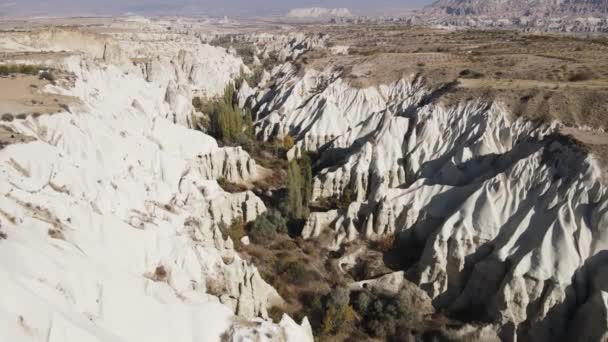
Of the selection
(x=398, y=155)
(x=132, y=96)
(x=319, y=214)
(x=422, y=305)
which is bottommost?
(x=422, y=305)

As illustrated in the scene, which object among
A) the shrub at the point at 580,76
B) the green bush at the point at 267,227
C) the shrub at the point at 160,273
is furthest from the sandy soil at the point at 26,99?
the shrub at the point at 580,76

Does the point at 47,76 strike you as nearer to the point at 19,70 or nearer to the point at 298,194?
the point at 19,70

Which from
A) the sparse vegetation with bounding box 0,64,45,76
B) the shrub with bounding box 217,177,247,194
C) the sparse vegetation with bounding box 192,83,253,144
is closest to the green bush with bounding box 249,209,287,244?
the shrub with bounding box 217,177,247,194

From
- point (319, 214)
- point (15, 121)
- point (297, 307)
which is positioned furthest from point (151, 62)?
point (297, 307)

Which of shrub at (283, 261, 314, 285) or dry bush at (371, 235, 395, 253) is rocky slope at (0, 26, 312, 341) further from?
dry bush at (371, 235, 395, 253)

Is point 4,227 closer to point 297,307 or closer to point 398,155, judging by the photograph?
point 297,307

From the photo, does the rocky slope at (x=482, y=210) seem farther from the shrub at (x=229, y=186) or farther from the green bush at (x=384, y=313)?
the shrub at (x=229, y=186)

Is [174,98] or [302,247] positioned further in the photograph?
[174,98]
